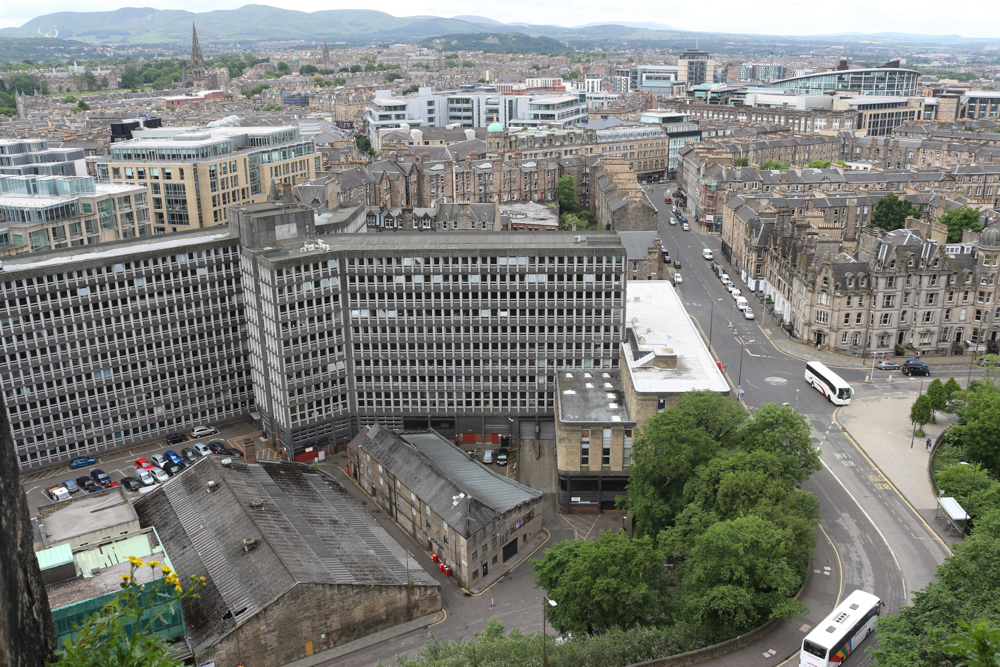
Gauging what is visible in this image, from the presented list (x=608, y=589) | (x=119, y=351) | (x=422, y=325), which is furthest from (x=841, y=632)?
(x=119, y=351)

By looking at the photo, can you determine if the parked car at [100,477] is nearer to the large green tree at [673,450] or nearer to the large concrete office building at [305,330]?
the large concrete office building at [305,330]

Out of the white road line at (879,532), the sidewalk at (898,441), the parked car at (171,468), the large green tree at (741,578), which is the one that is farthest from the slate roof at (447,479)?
the sidewalk at (898,441)

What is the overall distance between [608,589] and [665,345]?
40591 millimetres

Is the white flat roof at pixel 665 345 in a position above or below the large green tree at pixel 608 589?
above

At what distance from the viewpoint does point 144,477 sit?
91938 mm

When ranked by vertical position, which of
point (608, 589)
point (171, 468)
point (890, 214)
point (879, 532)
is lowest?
point (171, 468)

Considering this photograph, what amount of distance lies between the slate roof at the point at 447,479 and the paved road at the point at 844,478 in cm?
2891

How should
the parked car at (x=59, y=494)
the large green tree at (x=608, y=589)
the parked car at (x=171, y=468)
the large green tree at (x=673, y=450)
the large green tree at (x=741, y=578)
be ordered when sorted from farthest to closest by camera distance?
the parked car at (x=171, y=468) < the parked car at (x=59, y=494) < the large green tree at (x=673, y=450) < the large green tree at (x=608, y=589) < the large green tree at (x=741, y=578)

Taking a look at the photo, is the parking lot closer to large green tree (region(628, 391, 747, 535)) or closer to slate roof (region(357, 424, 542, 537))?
slate roof (region(357, 424, 542, 537))

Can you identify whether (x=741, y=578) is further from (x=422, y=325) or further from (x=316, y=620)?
(x=422, y=325)

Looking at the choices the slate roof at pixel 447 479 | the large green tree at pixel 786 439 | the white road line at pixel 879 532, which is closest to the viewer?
the white road line at pixel 879 532

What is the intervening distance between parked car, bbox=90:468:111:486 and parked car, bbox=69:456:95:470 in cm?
302

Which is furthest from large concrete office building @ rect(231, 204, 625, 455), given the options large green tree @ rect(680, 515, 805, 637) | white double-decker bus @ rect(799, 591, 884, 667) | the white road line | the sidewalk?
white double-decker bus @ rect(799, 591, 884, 667)

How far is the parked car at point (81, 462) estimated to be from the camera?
313 ft
